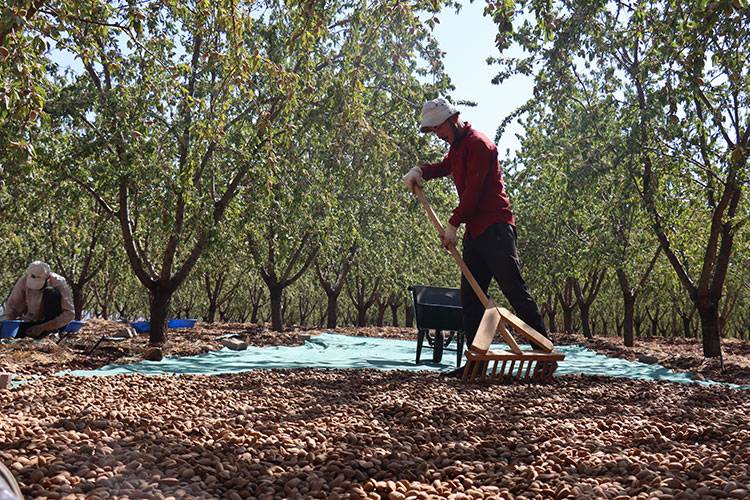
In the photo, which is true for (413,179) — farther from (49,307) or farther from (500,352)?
(49,307)

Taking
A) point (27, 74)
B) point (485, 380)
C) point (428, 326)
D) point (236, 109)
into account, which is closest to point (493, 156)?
point (485, 380)

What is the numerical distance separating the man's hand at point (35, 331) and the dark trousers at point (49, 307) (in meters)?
0.04

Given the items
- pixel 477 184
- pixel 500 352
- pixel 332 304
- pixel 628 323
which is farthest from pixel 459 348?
pixel 332 304

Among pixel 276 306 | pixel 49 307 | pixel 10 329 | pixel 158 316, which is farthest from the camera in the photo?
pixel 276 306

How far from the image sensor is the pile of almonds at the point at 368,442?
2.07 meters

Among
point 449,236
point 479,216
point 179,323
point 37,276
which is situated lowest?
point 179,323

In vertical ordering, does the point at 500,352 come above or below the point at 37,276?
below

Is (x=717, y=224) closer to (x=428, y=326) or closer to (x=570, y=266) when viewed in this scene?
(x=428, y=326)

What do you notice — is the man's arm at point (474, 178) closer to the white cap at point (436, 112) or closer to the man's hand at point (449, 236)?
the man's hand at point (449, 236)

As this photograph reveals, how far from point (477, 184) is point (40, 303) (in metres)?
5.58

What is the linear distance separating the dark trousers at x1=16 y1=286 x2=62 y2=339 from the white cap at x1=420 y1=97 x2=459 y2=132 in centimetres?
507

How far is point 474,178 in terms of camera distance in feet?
15.8

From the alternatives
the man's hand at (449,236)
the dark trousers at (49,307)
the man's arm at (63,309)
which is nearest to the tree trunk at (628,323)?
the man's hand at (449,236)

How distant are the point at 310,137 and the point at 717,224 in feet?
18.3
